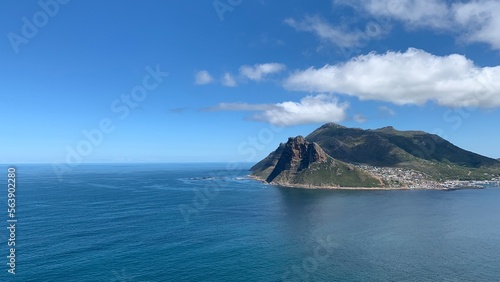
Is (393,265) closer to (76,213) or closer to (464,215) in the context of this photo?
(464,215)

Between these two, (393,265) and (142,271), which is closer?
(142,271)

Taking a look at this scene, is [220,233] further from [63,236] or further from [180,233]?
[63,236]

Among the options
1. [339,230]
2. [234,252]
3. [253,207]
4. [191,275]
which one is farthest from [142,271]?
[253,207]

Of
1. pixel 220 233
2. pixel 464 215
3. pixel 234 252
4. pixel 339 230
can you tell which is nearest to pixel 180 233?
pixel 220 233

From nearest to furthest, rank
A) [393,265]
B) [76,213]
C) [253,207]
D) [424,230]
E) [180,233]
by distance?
[393,265], [180,233], [424,230], [76,213], [253,207]

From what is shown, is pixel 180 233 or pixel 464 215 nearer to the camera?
pixel 180 233

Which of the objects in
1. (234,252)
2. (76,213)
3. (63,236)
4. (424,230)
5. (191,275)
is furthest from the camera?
(76,213)

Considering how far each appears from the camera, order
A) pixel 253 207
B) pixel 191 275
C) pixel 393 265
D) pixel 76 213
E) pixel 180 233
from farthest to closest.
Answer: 1. pixel 253 207
2. pixel 76 213
3. pixel 180 233
4. pixel 393 265
5. pixel 191 275

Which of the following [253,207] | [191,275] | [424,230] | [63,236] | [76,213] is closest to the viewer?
[191,275]

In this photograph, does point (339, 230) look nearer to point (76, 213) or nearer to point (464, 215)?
point (464, 215)
